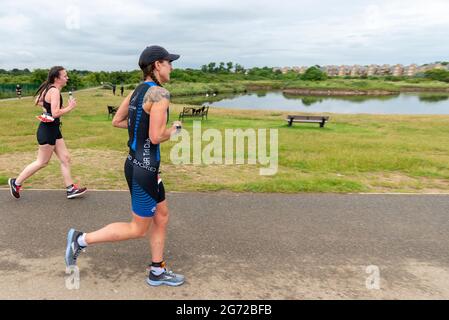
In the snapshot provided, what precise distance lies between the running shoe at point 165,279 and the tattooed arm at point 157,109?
47.9 inches

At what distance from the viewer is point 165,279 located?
2.91 m

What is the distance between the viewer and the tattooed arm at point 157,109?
8.41ft

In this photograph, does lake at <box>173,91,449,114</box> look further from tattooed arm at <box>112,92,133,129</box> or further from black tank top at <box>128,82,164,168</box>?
black tank top at <box>128,82,164,168</box>

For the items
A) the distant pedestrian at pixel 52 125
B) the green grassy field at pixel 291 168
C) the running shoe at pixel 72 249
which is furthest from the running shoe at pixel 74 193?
the running shoe at pixel 72 249

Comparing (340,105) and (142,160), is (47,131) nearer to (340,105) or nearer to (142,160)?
(142,160)

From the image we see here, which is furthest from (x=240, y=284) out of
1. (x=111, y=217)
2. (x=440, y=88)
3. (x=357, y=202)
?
(x=440, y=88)

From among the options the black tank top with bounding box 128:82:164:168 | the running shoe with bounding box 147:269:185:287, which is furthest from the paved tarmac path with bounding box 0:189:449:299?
the black tank top with bounding box 128:82:164:168

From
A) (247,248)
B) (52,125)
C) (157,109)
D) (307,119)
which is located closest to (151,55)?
(157,109)

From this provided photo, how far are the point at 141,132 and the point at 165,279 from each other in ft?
4.31

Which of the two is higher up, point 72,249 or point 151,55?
point 151,55

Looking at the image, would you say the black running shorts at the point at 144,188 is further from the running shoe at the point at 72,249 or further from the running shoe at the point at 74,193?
the running shoe at the point at 74,193

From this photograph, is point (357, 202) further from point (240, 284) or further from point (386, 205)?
point (240, 284)

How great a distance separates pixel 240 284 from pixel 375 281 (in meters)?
1.26

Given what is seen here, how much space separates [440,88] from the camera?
101312 mm
